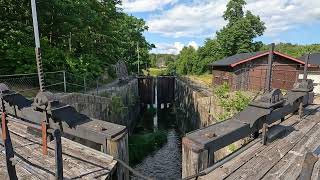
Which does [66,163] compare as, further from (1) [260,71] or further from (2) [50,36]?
(1) [260,71]

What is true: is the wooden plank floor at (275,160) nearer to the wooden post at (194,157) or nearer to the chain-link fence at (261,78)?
the wooden post at (194,157)

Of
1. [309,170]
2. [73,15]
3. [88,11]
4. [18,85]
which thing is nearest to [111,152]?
[309,170]

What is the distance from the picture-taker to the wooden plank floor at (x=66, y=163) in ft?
12.0

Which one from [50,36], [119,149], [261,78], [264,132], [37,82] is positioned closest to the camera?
[119,149]

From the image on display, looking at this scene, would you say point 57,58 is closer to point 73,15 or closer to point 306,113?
point 73,15

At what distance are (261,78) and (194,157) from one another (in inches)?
803

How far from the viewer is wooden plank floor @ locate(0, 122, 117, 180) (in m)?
3.65

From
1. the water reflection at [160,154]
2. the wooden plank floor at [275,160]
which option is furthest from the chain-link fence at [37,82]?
the wooden plank floor at [275,160]

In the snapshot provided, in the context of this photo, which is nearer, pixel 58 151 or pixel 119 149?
pixel 58 151

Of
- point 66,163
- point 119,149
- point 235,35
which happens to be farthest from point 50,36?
point 235,35

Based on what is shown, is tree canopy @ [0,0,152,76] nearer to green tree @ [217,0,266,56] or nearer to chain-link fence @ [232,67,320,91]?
chain-link fence @ [232,67,320,91]

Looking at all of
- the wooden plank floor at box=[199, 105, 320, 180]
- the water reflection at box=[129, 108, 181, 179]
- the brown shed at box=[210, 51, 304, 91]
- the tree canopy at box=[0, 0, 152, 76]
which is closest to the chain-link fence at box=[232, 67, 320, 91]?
the brown shed at box=[210, 51, 304, 91]

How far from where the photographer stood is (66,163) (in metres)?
3.97

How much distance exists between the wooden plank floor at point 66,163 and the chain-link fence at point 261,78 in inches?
752
